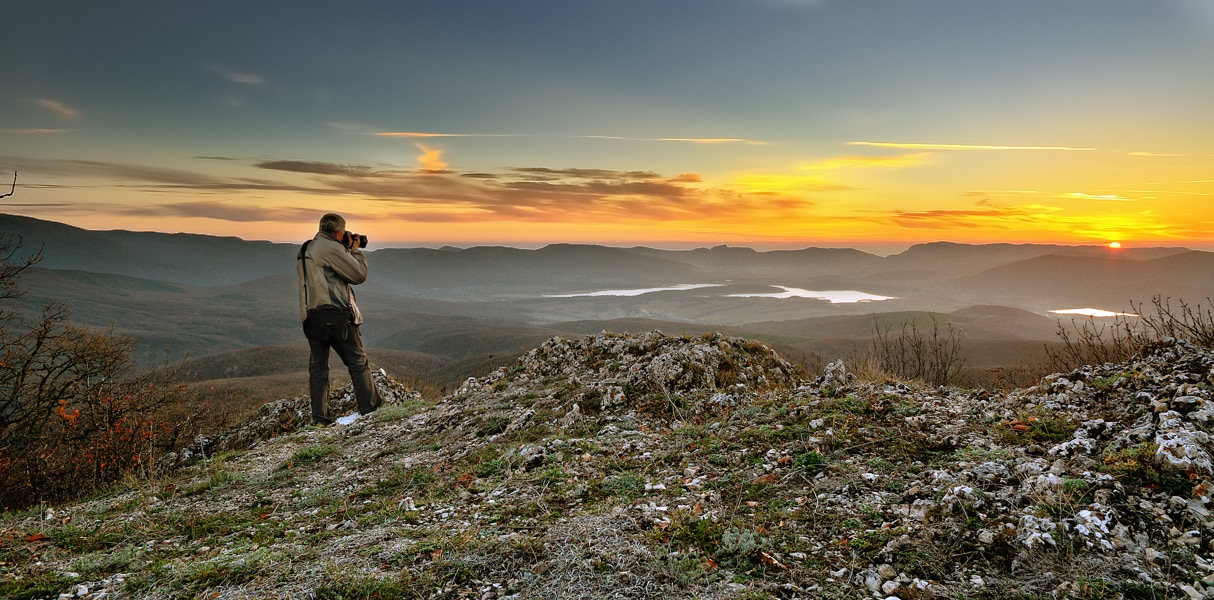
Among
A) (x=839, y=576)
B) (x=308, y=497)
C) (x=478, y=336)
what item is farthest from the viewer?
(x=478, y=336)

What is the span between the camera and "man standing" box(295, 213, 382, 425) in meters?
10.0

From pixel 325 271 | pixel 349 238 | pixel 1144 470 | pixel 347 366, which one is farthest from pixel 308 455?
pixel 1144 470

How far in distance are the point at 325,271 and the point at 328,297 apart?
0.50 metres

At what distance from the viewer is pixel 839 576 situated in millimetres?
3648

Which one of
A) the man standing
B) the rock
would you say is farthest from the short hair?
the rock

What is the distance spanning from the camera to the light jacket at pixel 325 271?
1001cm

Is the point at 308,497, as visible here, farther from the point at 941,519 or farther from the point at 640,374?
the point at 941,519

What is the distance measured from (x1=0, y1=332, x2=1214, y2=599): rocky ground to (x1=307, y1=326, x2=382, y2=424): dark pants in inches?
88.3

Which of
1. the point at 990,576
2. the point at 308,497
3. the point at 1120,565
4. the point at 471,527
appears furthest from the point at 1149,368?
the point at 308,497

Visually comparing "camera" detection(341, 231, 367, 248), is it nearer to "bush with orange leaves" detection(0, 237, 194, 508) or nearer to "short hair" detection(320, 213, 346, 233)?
"short hair" detection(320, 213, 346, 233)

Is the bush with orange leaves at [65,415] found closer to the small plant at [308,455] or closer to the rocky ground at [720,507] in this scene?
the small plant at [308,455]

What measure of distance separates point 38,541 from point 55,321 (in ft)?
39.3

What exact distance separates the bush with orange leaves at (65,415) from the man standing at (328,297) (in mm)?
2723

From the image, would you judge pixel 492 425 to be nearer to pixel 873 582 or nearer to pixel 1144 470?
pixel 873 582
